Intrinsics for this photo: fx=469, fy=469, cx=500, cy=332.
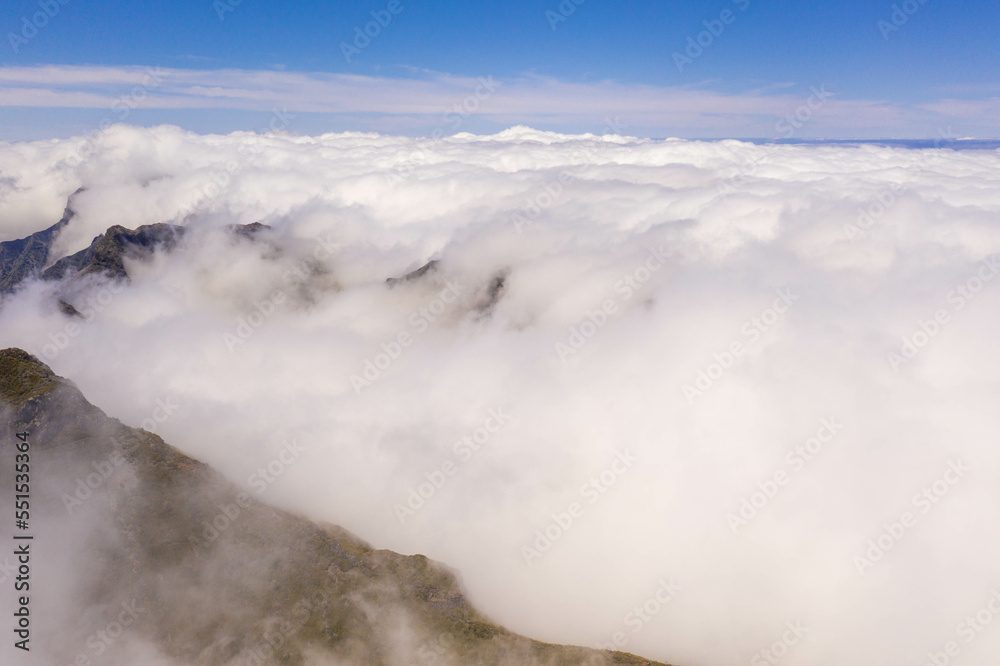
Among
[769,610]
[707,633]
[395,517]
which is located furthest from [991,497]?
[395,517]

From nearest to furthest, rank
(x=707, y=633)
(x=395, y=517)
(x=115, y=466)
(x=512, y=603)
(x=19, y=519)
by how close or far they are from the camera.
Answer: (x=19, y=519) → (x=115, y=466) → (x=512, y=603) → (x=707, y=633) → (x=395, y=517)

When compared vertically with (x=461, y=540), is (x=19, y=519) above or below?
above

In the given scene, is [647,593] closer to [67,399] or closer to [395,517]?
[395,517]

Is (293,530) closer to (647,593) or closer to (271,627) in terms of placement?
(271,627)

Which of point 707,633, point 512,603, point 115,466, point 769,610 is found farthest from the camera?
point 769,610

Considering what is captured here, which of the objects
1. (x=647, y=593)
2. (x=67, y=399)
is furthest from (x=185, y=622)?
(x=647, y=593)

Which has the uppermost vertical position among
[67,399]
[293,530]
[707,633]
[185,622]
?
[67,399]

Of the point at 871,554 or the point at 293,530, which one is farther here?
the point at 871,554
